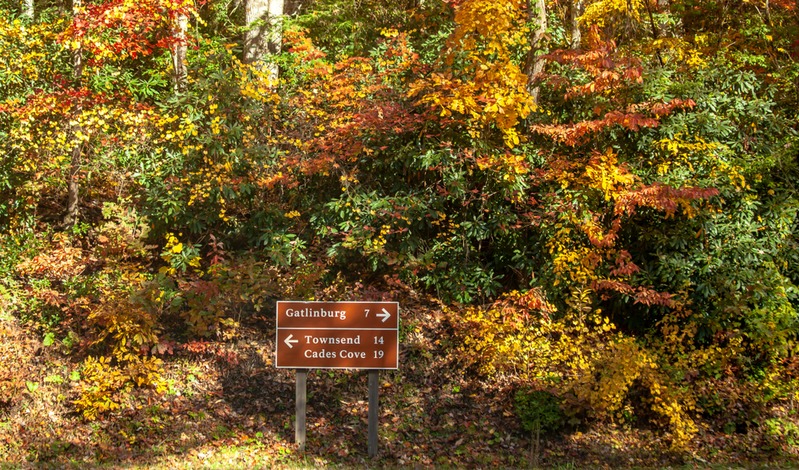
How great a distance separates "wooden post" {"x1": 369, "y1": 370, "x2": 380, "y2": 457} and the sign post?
0.62 ft

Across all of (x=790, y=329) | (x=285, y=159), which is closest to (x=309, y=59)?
(x=285, y=159)

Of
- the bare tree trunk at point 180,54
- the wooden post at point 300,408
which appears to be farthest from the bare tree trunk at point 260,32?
the wooden post at point 300,408

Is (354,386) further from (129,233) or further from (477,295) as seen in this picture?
(129,233)

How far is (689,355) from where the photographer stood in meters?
7.28

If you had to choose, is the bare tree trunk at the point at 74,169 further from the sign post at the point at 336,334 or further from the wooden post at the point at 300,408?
the wooden post at the point at 300,408

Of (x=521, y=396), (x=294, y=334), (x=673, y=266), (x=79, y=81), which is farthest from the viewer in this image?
(x=79, y=81)

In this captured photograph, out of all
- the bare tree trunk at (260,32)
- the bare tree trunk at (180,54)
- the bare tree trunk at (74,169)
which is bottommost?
the bare tree trunk at (74,169)

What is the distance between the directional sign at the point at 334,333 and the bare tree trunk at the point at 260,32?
22.3 ft

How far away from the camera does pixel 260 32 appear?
1076cm

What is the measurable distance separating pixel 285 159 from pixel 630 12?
6.20 metres

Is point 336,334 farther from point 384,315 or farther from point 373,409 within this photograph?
point 373,409

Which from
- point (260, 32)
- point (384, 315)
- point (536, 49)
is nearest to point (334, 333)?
point (384, 315)

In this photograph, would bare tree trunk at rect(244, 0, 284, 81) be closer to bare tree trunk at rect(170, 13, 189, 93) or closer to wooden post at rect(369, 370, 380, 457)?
bare tree trunk at rect(170, 13, 189, 93)

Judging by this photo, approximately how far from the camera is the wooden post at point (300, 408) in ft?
18.6
